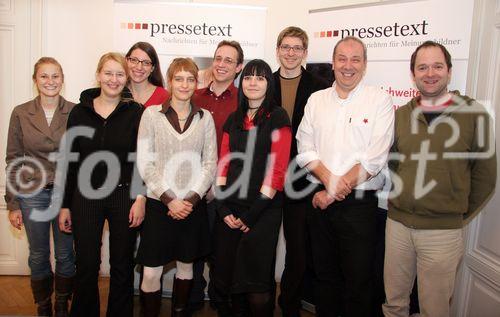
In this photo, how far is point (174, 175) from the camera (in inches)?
89.1

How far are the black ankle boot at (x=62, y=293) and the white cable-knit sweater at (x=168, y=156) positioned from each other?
940mm

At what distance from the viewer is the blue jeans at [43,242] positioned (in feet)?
8.24

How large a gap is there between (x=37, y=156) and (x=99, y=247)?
0.72 meters

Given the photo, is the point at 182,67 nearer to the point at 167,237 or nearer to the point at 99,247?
the point at 167,237

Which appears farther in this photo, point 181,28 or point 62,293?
point 181,28

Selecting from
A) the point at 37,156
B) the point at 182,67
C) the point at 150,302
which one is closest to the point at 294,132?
the point at 182,67

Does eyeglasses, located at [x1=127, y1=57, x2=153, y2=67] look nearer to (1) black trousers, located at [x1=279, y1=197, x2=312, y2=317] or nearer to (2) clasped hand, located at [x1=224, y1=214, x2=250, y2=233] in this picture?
(2) clasped hand, located at [x1=224, y1=214, x2=250, y2=233]

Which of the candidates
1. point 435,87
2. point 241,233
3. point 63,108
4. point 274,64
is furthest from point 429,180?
point 63,108

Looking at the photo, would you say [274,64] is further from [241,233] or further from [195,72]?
[241,233]

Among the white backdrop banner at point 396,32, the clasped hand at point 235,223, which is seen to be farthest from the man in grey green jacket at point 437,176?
the clasped hand at point 235,223

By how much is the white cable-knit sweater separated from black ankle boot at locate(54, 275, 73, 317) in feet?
3.08

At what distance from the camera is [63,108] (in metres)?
2.54

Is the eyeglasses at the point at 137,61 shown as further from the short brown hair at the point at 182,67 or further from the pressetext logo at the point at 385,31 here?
the pressetext logo at the point at 385,31

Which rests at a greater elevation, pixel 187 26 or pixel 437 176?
pixel 187 26
